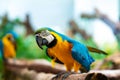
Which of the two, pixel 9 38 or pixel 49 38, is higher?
pixel 49 38

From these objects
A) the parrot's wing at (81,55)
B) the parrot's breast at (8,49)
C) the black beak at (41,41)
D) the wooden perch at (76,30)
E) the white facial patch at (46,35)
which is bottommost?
the parrot's breast at (8,49)

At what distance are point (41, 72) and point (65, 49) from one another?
686 millimetres

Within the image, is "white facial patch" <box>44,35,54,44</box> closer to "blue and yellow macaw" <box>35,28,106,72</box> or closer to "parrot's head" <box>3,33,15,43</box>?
"blue and yellow macaw" <box>35,28,106,72</box>

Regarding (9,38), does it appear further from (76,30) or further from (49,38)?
(49,38)

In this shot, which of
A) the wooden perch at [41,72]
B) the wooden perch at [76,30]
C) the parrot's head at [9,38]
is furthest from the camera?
the wooden perch at [76,30]

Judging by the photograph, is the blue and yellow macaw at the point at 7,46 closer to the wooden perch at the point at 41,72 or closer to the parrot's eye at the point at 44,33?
the wooden perch at the point at 41,72

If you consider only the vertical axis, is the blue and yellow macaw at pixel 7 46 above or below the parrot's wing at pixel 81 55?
below

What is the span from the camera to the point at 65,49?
0.98 meters

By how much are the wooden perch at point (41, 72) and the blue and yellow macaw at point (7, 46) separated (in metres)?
0.05

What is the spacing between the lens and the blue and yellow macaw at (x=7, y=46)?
214 cm

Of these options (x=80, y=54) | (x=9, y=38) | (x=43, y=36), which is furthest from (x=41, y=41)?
(x=9, y=38)

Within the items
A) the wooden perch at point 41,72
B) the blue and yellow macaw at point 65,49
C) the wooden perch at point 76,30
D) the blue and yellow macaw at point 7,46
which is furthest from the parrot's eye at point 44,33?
the wooden perch at point 76,30

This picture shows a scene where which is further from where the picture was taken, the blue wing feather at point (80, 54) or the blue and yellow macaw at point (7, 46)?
the blue and yellow macaw at point (7, 46)

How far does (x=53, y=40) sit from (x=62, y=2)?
Result: 1.46 m
